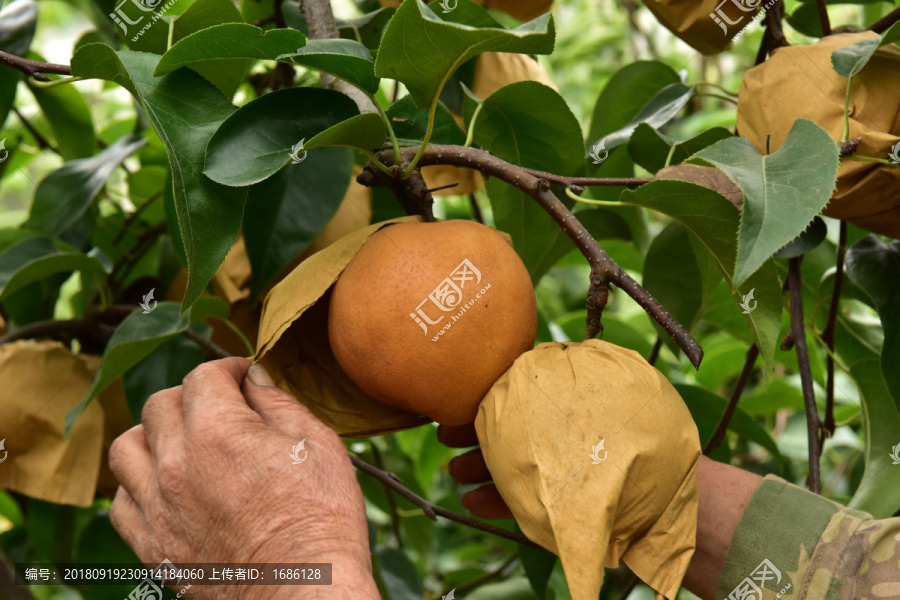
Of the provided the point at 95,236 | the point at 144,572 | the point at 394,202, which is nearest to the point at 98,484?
the point at 144,572

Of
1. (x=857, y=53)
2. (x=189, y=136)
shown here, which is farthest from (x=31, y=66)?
(x=857, y=53)

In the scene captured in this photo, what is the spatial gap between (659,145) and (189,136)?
398mm

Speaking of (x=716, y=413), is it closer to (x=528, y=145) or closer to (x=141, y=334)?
(x=528, y=145)

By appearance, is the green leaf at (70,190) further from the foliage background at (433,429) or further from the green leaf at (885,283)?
the green leaf at (885,283)

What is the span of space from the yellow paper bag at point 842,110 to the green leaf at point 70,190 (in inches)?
24.6

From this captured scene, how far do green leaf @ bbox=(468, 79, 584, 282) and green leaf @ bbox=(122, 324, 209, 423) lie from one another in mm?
369

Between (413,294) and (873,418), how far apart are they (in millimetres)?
551

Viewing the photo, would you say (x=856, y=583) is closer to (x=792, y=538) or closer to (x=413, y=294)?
(x=792, y=538)

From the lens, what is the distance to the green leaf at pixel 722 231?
1.62 feet

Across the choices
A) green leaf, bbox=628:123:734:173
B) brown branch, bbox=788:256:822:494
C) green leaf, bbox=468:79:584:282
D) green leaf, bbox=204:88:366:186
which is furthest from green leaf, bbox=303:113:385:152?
brown branch, bbox=788:256:822:494

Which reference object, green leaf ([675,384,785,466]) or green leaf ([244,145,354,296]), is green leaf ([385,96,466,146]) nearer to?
green leaf ([244,145,354,296])

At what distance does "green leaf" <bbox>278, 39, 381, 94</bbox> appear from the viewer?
48 cm

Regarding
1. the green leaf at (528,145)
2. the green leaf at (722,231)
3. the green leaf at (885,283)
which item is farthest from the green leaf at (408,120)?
the green leaf at (885,283)

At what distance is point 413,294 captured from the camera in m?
0.49
